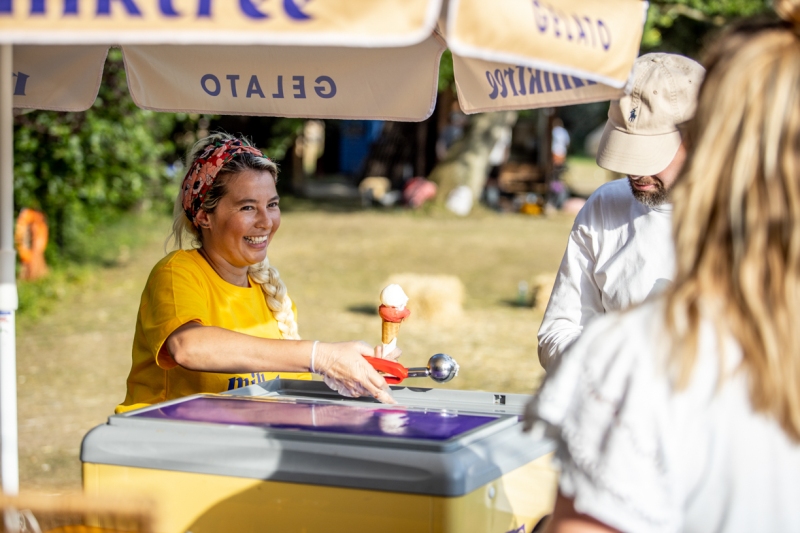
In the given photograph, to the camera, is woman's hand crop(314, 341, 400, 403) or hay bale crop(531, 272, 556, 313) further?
hay bale crop(531, 272, 556, 313)

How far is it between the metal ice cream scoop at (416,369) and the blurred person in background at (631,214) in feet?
0.96

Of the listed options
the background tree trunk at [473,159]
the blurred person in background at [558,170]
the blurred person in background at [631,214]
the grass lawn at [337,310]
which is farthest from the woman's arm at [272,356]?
the blurred person in background at [558,170]

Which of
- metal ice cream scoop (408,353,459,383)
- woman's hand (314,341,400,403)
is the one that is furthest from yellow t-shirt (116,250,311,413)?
metal ice cream scoop (408,353,459,383)

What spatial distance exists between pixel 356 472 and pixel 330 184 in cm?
2524

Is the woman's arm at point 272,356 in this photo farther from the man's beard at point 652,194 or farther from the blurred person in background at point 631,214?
the man's beard at point 652,194

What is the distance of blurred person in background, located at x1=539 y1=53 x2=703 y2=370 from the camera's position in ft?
8.39

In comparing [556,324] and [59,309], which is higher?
[556,324]


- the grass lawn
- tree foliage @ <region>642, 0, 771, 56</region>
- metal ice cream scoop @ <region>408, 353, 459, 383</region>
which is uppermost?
tree foliage @ <region>642, 0, 771, 56</region>

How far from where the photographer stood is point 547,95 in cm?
255

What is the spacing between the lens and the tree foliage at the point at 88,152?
29.0 ft

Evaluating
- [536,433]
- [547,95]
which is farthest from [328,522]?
[547,95]

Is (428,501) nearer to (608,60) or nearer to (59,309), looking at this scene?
(608,60)

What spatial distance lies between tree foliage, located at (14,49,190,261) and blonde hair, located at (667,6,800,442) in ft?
26.7

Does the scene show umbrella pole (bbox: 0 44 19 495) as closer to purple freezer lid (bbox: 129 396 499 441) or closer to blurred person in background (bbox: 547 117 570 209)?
purple freezer lid (bbox: 129 396 499 441)
